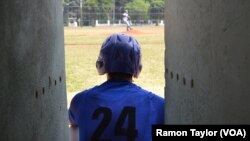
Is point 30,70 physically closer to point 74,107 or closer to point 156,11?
point 74,107

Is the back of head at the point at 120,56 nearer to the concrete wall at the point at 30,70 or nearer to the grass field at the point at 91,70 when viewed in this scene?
the concrete wall at the point at 30,70

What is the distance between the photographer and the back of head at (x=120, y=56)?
1.77 meters

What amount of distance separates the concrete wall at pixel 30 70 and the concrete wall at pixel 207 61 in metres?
0.53

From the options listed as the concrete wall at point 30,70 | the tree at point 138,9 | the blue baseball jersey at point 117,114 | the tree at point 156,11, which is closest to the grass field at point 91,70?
the concrete wall at point 30,70

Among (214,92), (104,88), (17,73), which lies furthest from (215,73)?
(17,73)

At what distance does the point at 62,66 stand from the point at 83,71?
9.11m

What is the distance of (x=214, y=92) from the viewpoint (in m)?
1.10

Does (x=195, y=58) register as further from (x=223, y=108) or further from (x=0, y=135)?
(x=0, y=135)

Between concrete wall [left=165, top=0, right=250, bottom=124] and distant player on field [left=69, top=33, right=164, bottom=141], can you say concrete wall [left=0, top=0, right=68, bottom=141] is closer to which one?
distant player on field [left=69, top=33, right=164, bottom=141]

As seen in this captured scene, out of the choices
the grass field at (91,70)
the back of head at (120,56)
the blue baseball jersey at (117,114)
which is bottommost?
the grass field at (91,70)

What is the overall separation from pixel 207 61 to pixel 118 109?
1.87 ft

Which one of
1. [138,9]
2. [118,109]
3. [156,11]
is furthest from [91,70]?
[138,9]

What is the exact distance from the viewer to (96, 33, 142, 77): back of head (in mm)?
1772

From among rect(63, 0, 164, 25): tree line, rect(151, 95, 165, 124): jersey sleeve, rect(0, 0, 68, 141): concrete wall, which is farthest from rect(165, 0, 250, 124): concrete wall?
rect(63, 0, 164, 25): tree line
